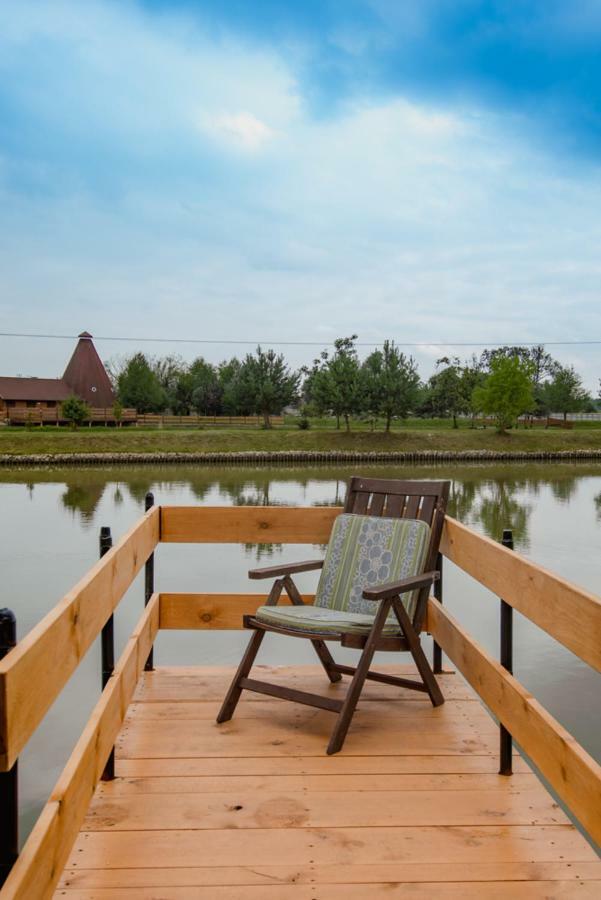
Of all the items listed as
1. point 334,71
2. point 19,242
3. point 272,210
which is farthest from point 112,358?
point 334,71

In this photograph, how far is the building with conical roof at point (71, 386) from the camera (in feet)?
188

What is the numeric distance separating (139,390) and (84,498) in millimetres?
36321

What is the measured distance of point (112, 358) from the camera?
70688 mm

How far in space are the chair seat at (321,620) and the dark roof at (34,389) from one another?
57163 mm

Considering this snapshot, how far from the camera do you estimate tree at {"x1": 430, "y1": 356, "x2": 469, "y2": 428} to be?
5496 cm

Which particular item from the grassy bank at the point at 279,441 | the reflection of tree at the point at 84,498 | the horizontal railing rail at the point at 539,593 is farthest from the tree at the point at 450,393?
the horizontal railing rail at the point at 539,593

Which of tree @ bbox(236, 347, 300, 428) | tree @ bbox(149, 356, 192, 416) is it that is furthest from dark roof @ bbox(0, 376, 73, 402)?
tree @ bbox(236, 347, 300, 428)

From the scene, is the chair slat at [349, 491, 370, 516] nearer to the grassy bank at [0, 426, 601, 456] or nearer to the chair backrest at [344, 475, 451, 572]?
the chair backrest at [344, 475, 451, 572]

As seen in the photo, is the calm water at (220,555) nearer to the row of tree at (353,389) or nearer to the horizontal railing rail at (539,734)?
the horizontal railing rail at (539,734)

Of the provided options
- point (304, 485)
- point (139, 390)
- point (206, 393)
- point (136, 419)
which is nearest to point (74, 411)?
point (136, 419)

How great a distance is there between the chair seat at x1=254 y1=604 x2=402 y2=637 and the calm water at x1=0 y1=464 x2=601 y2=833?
4.85 feet

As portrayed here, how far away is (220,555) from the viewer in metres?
11.0

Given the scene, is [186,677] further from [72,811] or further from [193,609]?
[72,811]

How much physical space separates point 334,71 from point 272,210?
27928 millimetres
